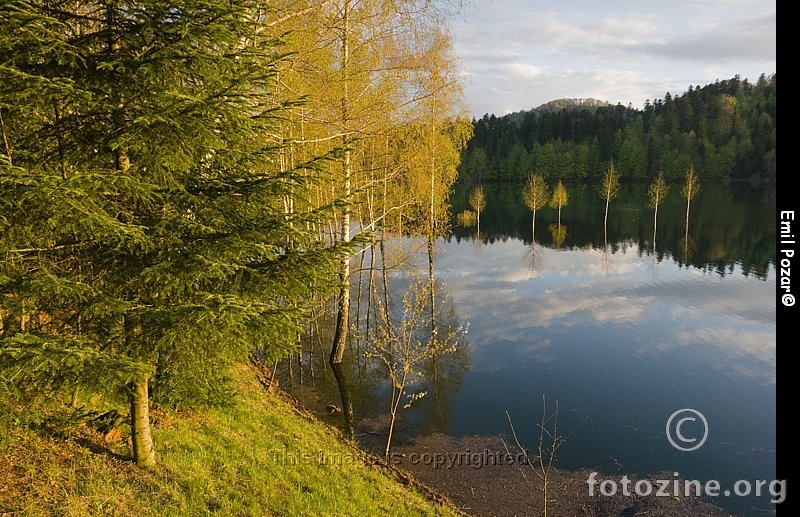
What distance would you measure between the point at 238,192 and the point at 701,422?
41.8 ft

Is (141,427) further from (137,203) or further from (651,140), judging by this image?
(651,140)

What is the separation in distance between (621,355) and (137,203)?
619 inches

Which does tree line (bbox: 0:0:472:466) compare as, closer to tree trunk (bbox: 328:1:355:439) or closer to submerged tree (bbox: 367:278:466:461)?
tree trunk (bbox: 328:1:355:439)

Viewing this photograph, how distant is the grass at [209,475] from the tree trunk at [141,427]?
0.13 meters

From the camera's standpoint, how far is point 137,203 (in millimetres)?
5133

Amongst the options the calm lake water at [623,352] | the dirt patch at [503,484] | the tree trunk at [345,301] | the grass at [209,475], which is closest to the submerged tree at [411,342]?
the calm lake water at [623,352]

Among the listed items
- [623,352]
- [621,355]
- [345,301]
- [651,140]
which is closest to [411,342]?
[345,301]

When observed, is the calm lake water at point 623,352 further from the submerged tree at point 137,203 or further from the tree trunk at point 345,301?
the submerged tree at point 137,203

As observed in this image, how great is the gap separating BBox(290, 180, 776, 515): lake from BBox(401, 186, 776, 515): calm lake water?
0.17 ft

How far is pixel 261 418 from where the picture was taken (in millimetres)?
9734

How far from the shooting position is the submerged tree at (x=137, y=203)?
410 centimetres

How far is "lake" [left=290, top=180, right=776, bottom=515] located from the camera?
437 inches

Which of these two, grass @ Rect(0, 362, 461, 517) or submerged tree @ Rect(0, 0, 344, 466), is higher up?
submerged tree @ Rect(0, 0, 344, 466)

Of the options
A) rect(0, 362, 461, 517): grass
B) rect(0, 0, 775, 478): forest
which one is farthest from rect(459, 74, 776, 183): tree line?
rect(0, 0, 775, 478): forest
